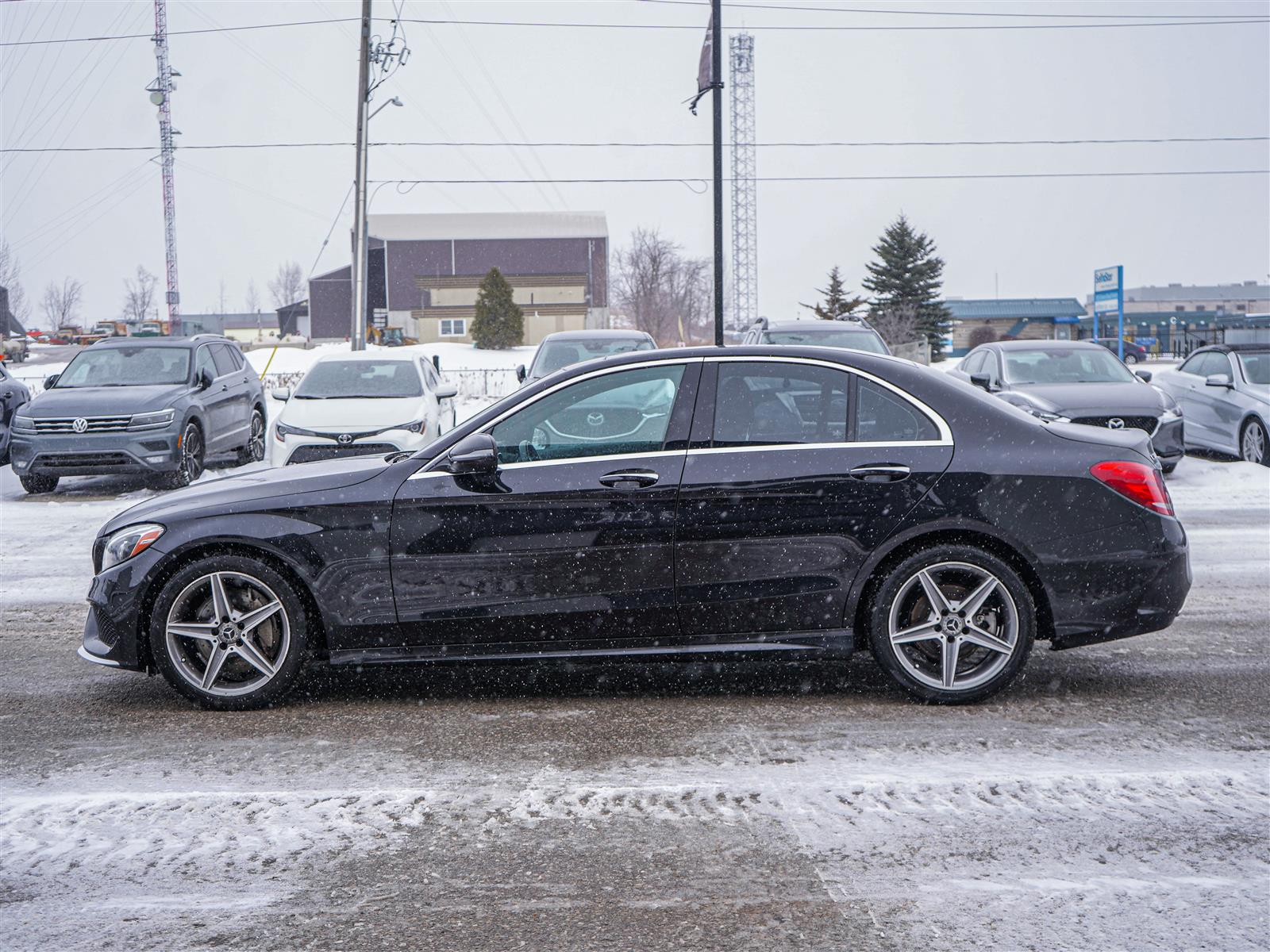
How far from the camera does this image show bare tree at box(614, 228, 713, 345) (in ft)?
199

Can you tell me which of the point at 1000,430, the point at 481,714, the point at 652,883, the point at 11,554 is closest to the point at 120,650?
the point at 481,714

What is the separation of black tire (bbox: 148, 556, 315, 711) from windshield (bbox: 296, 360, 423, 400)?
331 inches

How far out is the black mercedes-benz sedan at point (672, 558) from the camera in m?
5.41

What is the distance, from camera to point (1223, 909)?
3.35 m

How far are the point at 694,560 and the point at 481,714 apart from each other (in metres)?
1.16

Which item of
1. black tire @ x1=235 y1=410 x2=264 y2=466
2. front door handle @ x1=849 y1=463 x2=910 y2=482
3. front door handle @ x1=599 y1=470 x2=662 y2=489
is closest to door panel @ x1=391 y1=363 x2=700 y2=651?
front door handle @ x1=599 y1=470 x2=662 y2=489

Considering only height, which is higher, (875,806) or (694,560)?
(694,560)

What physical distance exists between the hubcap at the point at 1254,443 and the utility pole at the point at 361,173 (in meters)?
20.3

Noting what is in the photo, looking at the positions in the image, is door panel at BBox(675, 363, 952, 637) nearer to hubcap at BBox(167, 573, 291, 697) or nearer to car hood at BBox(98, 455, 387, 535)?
car hood at BBox(98, 455, 387, 535)

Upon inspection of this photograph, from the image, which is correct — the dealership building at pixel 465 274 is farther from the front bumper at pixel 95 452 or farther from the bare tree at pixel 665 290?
the front bumper at pixel 95 452

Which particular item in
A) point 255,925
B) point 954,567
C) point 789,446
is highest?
point 789,446

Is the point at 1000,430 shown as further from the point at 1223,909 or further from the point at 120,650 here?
the point at 120,650

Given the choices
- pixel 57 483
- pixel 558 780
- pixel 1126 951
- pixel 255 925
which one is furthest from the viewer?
pixel 57 483

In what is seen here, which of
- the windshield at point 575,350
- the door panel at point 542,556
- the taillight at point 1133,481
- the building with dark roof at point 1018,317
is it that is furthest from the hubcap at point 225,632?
the building with dark roof at point 1018,317
